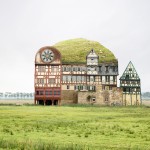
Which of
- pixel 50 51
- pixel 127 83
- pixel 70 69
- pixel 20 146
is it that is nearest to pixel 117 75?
pixel 127 83

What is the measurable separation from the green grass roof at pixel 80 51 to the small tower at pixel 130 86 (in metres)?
5.23

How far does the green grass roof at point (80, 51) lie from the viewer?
105113 mm

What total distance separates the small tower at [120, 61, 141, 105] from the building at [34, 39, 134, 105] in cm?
213

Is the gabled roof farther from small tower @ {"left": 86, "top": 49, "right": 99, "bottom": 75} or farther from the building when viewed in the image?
small tower @ {"left": 86, "top": 49, "right": 99, "bottom": 75}

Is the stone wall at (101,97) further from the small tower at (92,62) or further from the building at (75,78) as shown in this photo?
the small tower at (92,62)

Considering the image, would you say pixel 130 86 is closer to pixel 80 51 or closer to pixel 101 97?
pixel 101 97

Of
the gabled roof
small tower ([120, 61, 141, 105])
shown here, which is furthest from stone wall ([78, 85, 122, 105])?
the gabled roof

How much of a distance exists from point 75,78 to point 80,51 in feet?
31.4

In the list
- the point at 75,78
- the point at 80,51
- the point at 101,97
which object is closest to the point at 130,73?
the point at 101,97

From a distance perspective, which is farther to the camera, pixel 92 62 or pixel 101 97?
pixel 92 62

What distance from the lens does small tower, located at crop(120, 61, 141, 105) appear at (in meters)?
102

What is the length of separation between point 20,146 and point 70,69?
81465mm

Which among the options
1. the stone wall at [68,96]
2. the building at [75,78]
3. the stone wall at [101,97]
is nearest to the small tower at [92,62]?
the building at [75,78]

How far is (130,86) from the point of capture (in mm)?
103375
